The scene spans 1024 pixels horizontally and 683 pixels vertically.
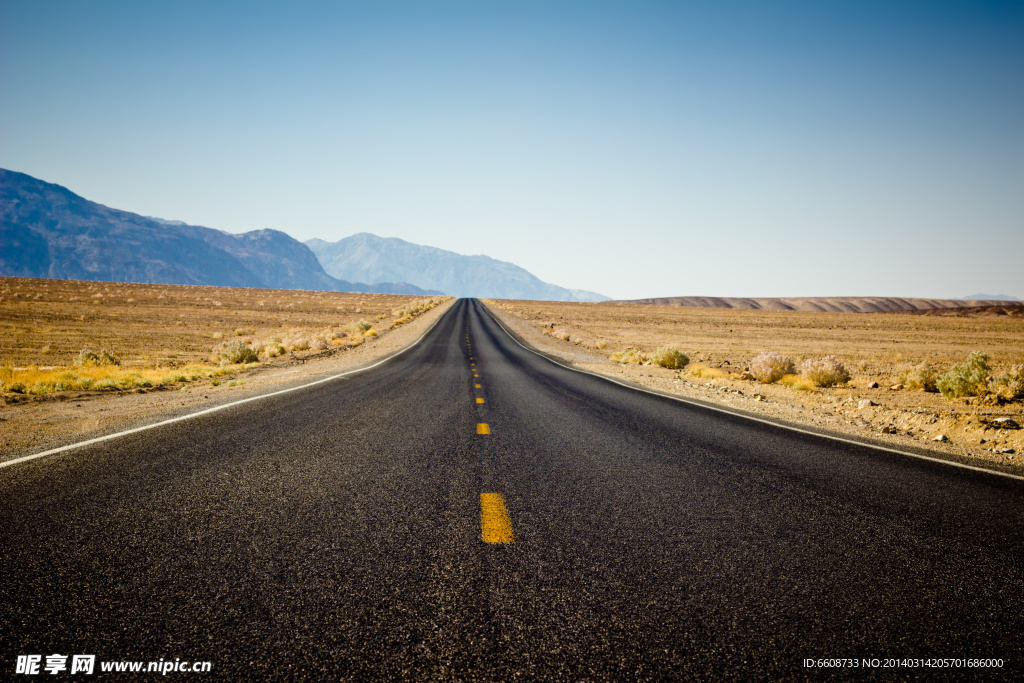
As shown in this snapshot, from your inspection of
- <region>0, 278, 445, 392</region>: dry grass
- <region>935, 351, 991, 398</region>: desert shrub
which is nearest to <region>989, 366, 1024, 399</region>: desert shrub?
<region>935, 351, 991, 398</region>: desert shrub

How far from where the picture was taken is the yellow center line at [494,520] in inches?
142

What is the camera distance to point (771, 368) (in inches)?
704

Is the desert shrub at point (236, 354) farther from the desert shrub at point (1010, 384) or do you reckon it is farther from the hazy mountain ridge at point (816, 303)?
the hazy mountain ridge at point (816, 303)

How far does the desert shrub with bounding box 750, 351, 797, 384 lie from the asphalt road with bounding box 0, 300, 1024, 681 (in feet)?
39.9

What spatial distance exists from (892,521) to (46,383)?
15.3m

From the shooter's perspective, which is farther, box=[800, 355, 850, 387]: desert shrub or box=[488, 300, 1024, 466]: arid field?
box=[800, 355, 850, 387]: desert shrub

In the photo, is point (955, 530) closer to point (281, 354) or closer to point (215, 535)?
point (215, 535)

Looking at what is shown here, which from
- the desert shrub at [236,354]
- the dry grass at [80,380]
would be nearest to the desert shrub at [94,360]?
the desert shrub at [236,354]

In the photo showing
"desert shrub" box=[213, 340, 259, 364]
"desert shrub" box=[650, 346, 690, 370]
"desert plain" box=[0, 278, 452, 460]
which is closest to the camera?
"desert plain" box=[0, 278, 452, 460]

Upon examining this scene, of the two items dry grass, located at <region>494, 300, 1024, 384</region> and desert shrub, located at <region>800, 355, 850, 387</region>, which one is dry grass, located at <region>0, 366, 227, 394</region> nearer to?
desert shrub, located at <region>800, 355, 850, 387</region>

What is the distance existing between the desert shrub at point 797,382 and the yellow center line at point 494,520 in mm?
14284

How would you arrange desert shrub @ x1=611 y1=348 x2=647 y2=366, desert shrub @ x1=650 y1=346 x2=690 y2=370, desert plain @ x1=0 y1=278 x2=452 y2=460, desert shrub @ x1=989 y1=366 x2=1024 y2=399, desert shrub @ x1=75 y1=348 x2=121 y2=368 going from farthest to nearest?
1. desert shrub @ x1=611 y1=348 x2=647 y2=366
2. desert shrub @ x1=650 y1=346 x2=690 y2=370
3. desert shrub @ x1=75 y1=348 x2=121 y2=368
4. desert shrub @ x1=989 y1=366 x2=1024 y2=399
5. desert plain @ x1=0 y1=278 x2=452 y2=460

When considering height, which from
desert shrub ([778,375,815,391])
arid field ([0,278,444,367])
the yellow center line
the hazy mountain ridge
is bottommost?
arid field ([0,278,444,367])

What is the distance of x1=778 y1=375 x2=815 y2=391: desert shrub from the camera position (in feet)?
51.4
